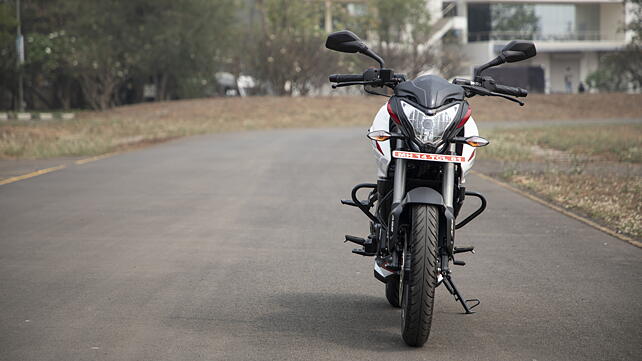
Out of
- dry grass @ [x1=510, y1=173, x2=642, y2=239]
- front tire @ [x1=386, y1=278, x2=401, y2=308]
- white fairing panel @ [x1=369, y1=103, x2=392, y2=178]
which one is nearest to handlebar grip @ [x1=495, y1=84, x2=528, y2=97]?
white fairing panel @ [x1=369, y1=103, x2=392, y2=178]

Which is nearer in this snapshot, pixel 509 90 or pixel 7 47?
pixel 509 90

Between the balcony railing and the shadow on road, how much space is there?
71206 mm

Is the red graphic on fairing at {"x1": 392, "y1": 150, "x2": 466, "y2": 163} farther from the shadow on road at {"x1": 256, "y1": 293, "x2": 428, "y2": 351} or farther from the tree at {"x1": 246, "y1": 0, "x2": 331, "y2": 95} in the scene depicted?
the tree at {"x1": 246, "y1": 0, "x2": 331, "y2": 95}

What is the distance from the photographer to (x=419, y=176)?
235 inches

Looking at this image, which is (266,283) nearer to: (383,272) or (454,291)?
(383,272)

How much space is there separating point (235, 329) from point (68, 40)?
4301cm

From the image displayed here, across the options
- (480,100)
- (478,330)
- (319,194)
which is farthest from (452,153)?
(480,100)

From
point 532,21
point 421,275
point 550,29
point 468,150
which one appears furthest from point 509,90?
point 550,29

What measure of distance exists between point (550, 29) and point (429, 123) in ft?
244

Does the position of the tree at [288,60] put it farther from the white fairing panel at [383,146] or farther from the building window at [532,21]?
the white fairing panel at [383,146]

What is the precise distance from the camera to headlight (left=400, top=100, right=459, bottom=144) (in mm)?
5723

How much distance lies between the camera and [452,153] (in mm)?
5891

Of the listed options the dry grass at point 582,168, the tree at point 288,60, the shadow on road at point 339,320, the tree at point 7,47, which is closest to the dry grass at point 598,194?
the dry grass at point 582,168

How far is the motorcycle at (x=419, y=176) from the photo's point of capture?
18.2 feet
